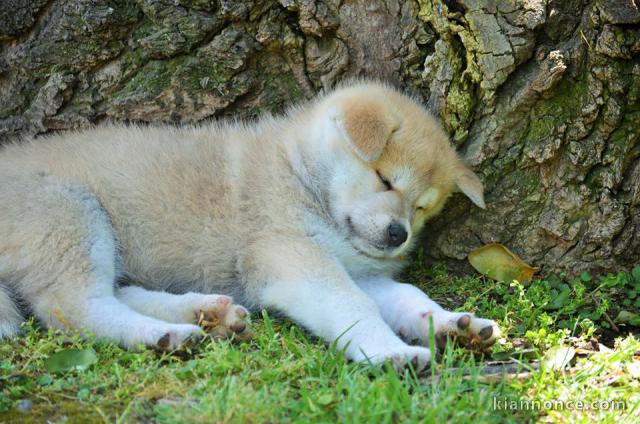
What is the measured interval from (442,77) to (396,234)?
35.6 inches

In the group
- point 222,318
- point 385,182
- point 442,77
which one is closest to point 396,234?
point 385,182

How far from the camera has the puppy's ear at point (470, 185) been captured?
3984 millimetres

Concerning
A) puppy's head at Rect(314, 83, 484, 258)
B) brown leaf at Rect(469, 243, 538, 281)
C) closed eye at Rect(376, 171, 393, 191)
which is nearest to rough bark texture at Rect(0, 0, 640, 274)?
brown leaf at Rect(469, 243, 538, 281)

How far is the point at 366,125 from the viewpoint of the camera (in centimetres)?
371

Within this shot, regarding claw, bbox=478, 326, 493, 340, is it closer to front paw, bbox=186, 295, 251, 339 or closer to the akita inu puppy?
the akita inu puppy

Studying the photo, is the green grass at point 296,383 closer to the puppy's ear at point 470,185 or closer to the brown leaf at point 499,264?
the brown leaf at point 499,264

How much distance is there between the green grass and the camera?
252cm

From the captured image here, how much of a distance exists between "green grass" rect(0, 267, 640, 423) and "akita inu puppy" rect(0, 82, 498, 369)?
0.14 m

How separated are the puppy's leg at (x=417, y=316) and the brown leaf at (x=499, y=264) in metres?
0.59

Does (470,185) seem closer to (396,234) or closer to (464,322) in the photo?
(396,234)

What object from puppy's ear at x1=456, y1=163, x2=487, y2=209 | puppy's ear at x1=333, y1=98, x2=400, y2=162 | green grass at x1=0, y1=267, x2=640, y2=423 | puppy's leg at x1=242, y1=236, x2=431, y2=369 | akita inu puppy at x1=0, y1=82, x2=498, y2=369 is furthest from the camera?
puppy's ear at x1=456, y1=163, x2=487, y2=209

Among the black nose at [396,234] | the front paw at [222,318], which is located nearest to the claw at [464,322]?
the black nose at [396,234]

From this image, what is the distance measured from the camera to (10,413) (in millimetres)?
2635

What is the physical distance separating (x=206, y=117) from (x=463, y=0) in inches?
64.0
